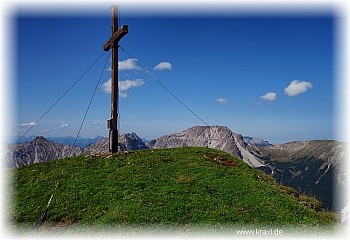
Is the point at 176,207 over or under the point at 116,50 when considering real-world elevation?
under

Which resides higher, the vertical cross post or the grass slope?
the vertical cross post

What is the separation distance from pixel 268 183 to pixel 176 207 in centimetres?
720

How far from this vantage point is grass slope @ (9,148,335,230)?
15078mm

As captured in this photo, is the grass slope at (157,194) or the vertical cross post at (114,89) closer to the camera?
the grass slope at (157,194)

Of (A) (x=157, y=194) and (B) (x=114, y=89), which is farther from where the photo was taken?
(B) (x=114, y=89)

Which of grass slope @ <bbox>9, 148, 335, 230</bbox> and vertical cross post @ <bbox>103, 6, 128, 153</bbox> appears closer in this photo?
grass slope @ <bbox>9, 148, 335, 230</bbox>

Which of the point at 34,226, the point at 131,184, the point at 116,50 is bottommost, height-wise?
the point at 34,226

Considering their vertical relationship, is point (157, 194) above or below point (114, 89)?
below

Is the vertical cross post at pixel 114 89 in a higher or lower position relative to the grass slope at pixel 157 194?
higher

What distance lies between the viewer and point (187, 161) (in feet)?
77.8

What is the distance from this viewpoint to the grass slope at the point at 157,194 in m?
15.1

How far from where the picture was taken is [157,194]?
17.6 metres

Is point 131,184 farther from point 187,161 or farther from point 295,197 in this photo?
point 295,197

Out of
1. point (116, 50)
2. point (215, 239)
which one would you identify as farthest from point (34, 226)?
point (116, 50)
